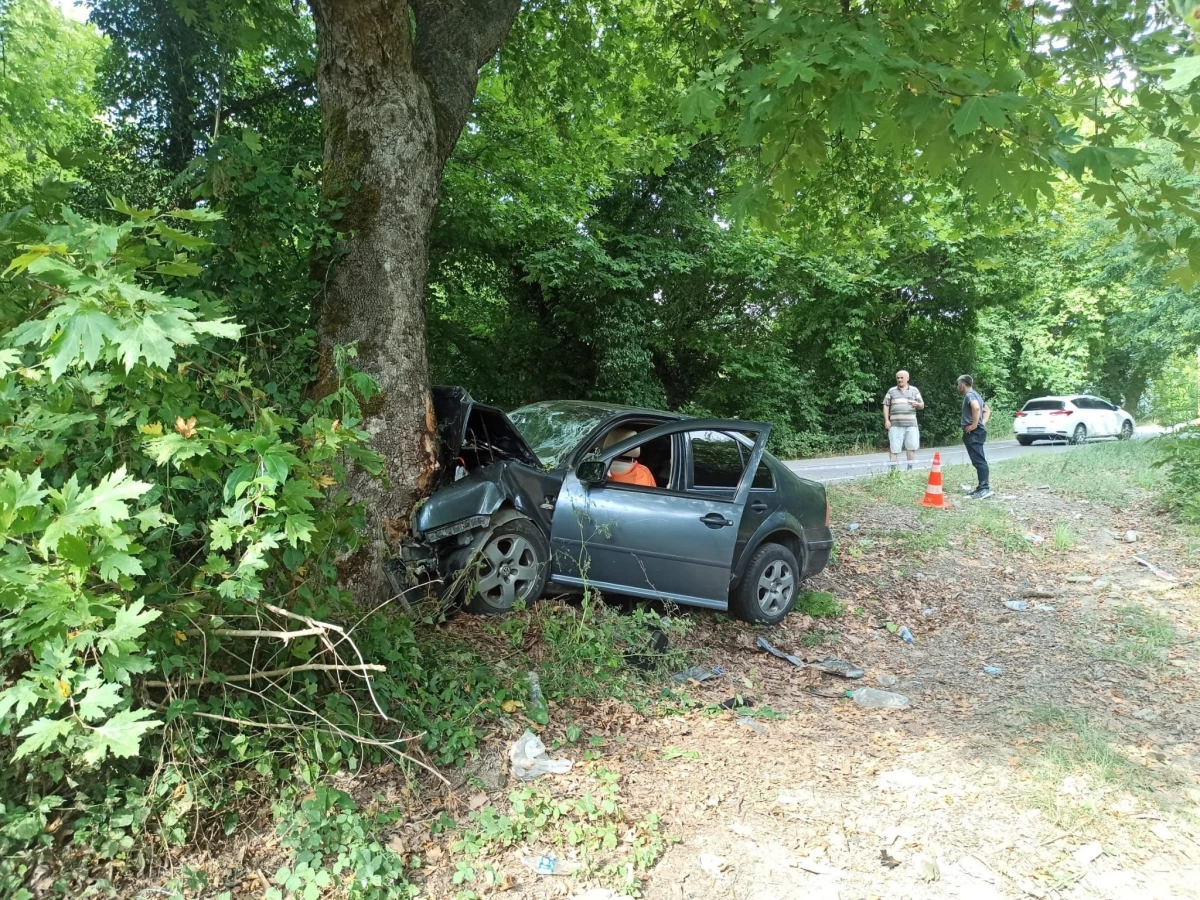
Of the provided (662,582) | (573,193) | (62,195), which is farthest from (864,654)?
(573,193)

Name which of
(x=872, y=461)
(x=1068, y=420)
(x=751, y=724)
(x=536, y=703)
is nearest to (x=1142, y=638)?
(x=751, y=724)

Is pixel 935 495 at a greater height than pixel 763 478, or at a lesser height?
lesser

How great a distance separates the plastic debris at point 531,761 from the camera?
3492mm

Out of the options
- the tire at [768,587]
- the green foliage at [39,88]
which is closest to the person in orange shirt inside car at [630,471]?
the tire at [768,587]

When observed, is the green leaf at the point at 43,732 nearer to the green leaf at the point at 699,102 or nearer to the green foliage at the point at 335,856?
the green foliage at the point at 335,856

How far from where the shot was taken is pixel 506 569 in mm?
5109

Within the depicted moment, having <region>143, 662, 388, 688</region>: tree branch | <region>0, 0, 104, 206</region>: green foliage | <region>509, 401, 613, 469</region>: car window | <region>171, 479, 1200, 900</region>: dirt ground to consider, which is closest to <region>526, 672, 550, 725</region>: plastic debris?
<region>171, 479, 1200, 900</region>: dirt ground

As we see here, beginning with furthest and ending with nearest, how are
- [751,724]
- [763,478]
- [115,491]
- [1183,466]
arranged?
[1183,466]
[763,478]
[751,724]
[115,491]

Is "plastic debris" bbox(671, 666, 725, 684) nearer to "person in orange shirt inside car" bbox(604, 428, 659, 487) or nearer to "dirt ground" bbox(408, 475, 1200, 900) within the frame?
"dirt ground" bbox(408, 475, 1200, 900)

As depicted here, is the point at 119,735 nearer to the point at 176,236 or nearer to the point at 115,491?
the point at 115,491

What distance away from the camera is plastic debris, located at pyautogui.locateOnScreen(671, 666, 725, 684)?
4.84m

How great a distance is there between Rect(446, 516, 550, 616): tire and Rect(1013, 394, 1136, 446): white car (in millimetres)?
24696

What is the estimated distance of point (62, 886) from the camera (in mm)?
2340

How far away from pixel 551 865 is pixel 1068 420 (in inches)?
1050
